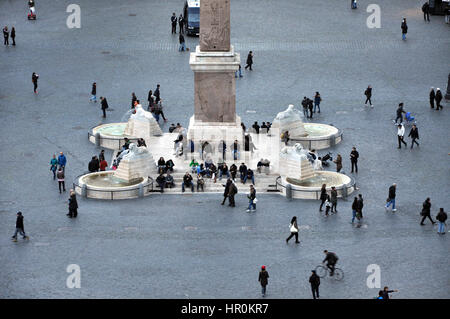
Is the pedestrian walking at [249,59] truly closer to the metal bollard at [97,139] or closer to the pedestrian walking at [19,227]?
the metal bollard at [97,139]

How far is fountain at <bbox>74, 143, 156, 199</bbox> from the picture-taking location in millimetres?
48812

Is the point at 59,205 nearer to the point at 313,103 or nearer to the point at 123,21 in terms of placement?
the point at 313,103

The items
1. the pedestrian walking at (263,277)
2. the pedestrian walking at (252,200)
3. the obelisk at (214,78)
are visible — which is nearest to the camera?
the pedestrian walking at (263,277)

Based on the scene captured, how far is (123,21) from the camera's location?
263 feet

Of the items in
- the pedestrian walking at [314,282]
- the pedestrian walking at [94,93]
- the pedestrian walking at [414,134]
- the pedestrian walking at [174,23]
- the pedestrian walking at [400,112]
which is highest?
the pedestrian walking at [174,23]

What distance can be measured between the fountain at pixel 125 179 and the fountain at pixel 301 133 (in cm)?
764

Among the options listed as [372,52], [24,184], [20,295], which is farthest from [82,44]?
[20,295]

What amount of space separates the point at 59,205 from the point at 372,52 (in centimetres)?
3023

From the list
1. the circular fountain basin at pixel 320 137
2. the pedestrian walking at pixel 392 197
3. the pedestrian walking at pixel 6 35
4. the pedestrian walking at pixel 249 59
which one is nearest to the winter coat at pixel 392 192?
the pedestrian walking at pixel 392 197

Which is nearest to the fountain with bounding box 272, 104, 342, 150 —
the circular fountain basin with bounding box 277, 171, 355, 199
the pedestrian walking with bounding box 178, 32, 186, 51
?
the circular fountain basin with bounding box 277, 171, 355, 199

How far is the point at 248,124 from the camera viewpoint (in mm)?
59312

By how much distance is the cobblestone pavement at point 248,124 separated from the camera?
41.2 m

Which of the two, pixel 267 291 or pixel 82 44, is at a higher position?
pixel 82 44
